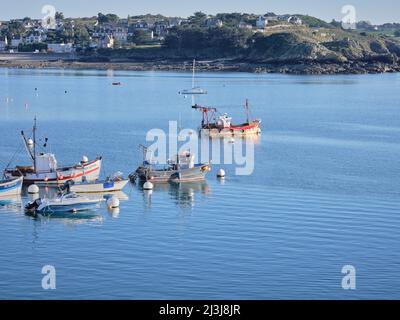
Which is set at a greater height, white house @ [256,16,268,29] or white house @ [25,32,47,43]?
white house @ [256,16,268,29]

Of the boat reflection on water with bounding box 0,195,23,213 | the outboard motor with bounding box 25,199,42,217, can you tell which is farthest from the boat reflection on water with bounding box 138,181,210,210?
the boat reflection on water with bounding box 0,195,23,213

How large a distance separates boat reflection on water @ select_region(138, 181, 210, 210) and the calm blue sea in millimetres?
114

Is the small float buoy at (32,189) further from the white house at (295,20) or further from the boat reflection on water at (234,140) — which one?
the white house at (295,20)

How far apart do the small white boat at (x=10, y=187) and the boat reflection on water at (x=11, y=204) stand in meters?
0.14

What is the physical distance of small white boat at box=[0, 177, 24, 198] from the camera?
34.0 metres

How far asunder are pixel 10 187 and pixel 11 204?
0.91 metres

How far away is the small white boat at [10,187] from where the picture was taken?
112 ft

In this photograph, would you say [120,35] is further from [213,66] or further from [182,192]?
[182,192]

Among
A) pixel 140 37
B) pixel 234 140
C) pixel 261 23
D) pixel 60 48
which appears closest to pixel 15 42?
pixel 60 48

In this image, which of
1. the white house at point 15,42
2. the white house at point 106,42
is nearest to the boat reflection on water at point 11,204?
the white house at point 106,42

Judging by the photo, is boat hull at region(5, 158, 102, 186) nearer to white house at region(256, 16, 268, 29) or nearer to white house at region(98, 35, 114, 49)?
white house at region(98, 35, 114, 49)

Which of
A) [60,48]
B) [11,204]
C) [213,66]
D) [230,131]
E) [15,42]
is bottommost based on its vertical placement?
[11,204]

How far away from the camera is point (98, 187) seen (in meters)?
35.0

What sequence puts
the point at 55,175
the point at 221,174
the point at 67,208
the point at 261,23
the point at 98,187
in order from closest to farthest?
the point at 67,208
the point at 98,187
the point at 55,175
the point at 221,174
the point at 261,23
